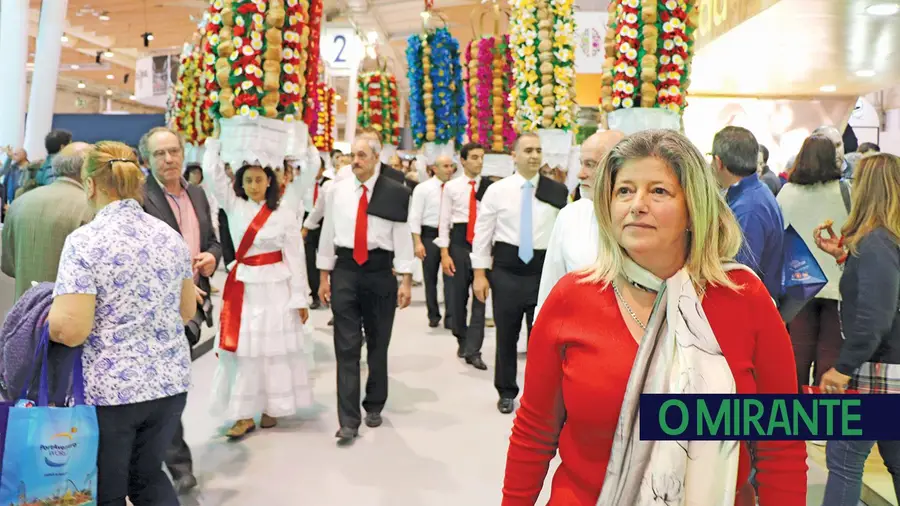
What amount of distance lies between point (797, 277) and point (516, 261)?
1.85 metres

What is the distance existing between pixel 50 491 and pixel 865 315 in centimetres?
265

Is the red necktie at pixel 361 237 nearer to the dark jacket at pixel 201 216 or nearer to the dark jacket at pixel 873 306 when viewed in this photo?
the dark jacket at pixel 201 216

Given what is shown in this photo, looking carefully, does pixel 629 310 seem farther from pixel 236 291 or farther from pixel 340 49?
pixel 340 49

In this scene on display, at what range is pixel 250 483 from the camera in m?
3.91

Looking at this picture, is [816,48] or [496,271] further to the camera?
[816,48]

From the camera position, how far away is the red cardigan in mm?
1414

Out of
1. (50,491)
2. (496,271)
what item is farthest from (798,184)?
(50,491)

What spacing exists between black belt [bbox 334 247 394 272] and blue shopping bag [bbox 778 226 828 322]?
224 cm

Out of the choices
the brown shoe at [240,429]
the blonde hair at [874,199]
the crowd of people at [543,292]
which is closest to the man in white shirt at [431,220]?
the crowd of people at [543,292]

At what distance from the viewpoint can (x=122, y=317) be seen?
244 cm

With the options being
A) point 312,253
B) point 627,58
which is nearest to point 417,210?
point 312,253

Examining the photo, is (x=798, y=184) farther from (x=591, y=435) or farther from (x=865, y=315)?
(x=591, y=435)

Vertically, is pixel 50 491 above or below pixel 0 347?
below

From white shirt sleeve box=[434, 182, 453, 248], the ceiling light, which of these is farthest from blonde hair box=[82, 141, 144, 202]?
the ceiling light
